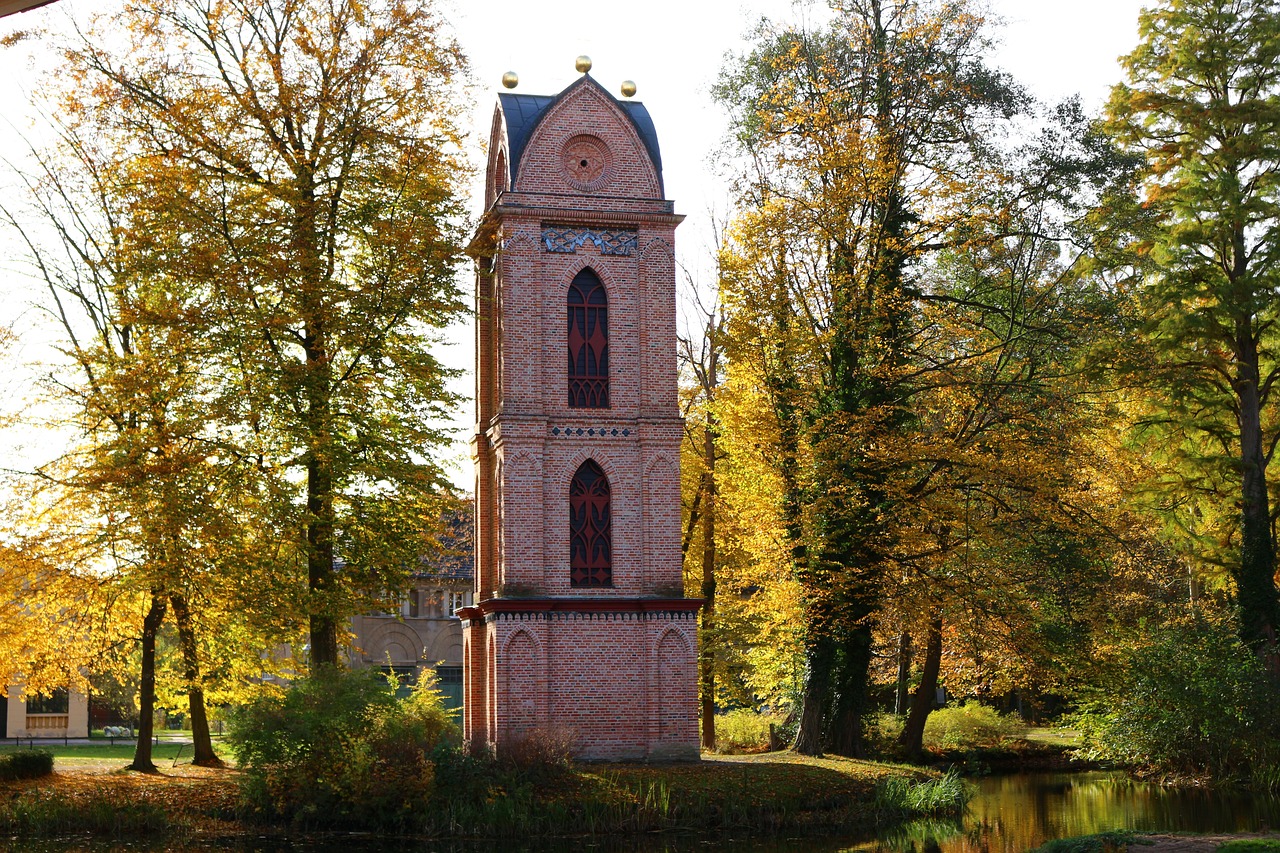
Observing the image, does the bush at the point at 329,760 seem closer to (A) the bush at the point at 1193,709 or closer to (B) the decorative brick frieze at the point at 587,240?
(B) the decorative brick frieze at the point at 587,240

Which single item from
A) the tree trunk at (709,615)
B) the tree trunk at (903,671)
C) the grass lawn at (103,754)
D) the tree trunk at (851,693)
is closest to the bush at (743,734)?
the tree trunk at (709,615)

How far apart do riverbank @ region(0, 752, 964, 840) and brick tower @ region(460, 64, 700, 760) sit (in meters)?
1.97

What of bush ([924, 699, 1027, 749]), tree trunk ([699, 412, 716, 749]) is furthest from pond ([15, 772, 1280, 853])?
tree trunk ([699, 412, 716, 749])

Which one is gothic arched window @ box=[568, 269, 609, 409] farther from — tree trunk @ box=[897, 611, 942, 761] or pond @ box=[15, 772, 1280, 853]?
tree trunk @ box=[897, 611, 942, 761]

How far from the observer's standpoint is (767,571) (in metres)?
27.2

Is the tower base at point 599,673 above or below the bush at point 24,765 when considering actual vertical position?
above

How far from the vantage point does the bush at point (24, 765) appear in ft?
73.3

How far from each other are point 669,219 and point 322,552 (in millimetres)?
9467

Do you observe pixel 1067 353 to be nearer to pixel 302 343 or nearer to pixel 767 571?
pixel 767 571

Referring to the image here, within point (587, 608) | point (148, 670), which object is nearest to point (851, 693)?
point (587, 608)

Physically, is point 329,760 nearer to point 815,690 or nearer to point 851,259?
point 815,690

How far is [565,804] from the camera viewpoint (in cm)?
2078

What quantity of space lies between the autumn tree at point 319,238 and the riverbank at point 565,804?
3816 millimetres

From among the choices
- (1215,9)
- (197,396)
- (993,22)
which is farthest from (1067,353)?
(197,396)
